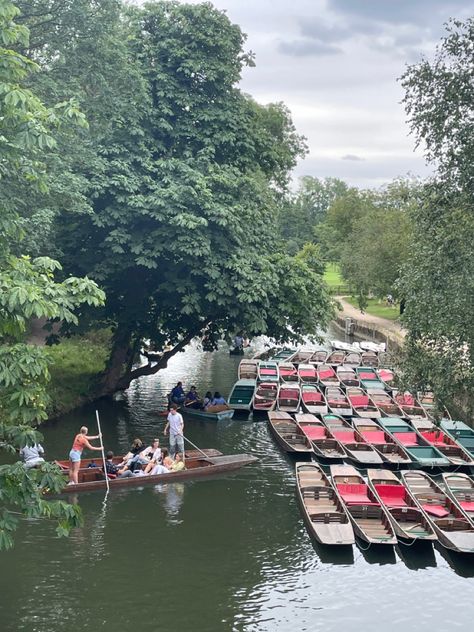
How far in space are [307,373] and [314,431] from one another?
1012 centimetres

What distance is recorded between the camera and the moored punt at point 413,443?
22031 millimetres

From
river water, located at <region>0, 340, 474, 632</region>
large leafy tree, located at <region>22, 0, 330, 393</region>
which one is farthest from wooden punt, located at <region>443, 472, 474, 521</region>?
large leafy tree, located at <region>22, 0, 330, 393</region>

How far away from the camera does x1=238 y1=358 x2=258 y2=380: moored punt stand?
34750 millimetres

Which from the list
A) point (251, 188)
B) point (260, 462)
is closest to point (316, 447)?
point (260, 462)

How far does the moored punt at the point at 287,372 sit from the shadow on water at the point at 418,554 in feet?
57.9

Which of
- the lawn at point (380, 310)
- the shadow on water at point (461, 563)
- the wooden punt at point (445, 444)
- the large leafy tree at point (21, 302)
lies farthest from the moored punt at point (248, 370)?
the lawn at point (380, 310)

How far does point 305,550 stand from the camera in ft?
54.5

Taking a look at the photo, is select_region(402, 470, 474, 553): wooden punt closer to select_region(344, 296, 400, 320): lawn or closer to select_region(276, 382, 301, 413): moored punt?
select_region(276, 382, 301, 413): moored punt

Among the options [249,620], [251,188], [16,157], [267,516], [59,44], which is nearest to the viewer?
[16,157]

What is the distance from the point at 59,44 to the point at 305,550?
15913mm

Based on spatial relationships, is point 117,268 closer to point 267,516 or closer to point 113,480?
point 113,480

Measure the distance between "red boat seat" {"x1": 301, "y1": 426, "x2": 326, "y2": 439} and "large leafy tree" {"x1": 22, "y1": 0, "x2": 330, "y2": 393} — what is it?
13.8 ft

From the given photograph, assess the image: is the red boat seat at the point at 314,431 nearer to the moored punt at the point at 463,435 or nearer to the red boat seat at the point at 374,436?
the red boat seat at the point at 374,436

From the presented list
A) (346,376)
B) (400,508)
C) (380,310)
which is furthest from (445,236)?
(380,310)
